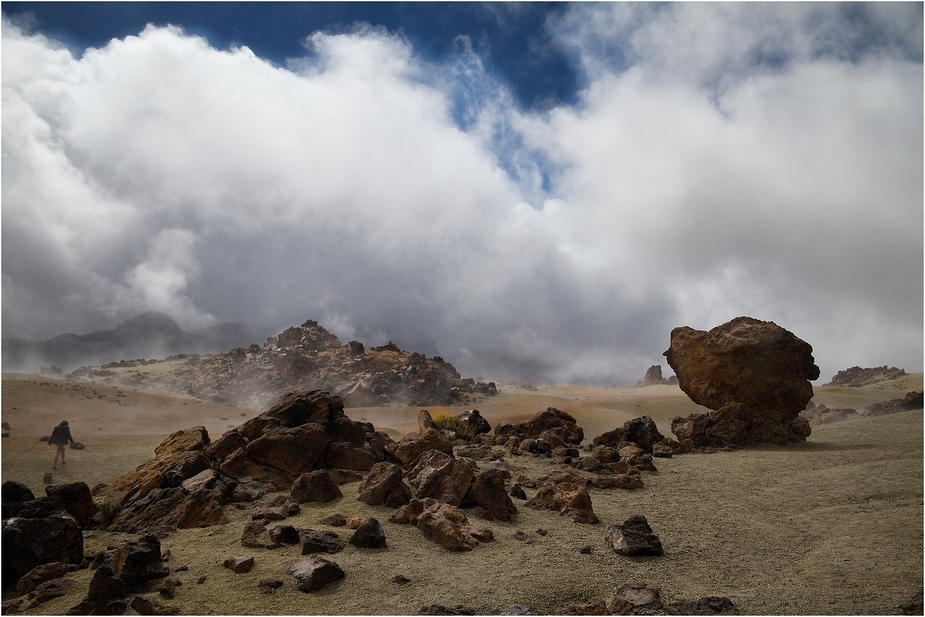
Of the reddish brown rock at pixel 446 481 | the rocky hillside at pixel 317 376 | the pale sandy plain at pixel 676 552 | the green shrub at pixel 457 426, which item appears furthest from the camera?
the rocky hillside at pixel 317 376

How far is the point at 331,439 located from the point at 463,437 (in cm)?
528

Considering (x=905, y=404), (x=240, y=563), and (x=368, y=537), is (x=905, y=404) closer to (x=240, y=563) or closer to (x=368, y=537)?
(x=368, y=537)

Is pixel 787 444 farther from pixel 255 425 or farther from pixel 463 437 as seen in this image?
pixel 255 425

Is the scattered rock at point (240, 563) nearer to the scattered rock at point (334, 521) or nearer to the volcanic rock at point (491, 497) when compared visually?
the scattered rock at point (334, 521)

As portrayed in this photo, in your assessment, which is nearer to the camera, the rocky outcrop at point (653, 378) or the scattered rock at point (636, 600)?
the scattered rock at point (636, 600)

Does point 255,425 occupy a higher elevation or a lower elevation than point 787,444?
higher

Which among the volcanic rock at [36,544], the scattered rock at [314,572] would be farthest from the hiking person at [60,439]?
the scattered rock at [314,572]

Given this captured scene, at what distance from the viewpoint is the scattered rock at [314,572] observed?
178 inches

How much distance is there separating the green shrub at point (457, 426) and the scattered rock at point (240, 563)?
9.53 metres

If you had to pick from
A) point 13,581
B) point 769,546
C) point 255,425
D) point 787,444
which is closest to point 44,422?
point 255,425

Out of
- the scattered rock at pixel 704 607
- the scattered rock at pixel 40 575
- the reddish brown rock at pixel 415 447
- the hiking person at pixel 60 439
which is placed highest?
the hiking person at pixel 60 439

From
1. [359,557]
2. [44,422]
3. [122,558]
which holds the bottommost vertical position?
[359,557]

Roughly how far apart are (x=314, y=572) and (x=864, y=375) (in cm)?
6658

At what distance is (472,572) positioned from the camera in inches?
197
